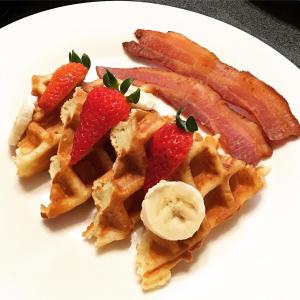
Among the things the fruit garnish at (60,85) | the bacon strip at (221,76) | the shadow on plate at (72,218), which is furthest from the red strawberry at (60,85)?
the bacon strip at (221,76)

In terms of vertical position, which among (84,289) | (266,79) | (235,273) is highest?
(266,79)

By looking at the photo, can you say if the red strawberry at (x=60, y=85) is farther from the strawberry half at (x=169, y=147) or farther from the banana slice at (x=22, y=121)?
the strawberry half at (x=169, y=147)

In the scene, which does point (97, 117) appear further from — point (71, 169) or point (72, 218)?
point (72, 218)

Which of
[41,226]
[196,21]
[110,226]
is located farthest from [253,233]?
[196,21]

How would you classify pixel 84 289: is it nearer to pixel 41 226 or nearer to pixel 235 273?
pixel 41 226

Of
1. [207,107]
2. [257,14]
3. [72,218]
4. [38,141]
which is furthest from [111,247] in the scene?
[257,14]

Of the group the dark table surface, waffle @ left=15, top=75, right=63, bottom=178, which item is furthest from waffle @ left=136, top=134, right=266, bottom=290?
the dark table surface
